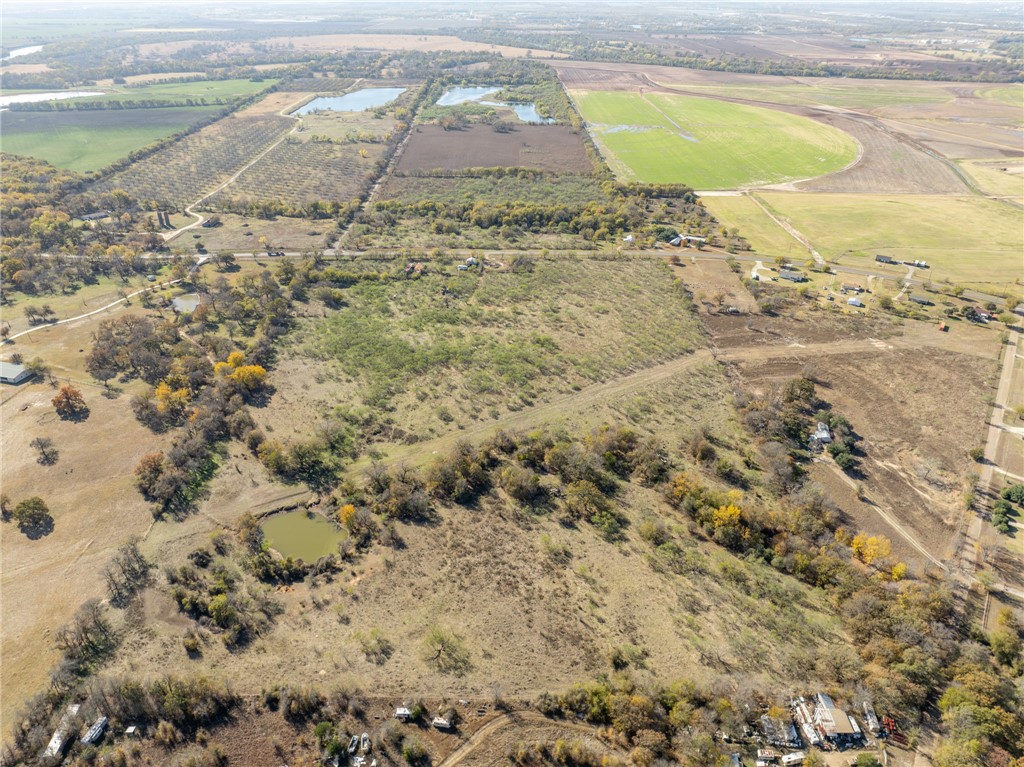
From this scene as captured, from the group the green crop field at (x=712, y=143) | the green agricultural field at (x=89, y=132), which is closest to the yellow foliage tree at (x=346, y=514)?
the green crop field at (x=712, y=143)

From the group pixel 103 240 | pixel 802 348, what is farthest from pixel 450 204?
pixel 802 348

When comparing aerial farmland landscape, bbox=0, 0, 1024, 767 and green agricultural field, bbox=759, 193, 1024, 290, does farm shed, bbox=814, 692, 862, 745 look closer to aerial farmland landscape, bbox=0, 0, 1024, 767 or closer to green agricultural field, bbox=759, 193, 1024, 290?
aerial farmland landscape, bbox=0, 0, 1024, 767

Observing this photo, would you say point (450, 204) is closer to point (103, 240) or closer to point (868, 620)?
point (103, 240)

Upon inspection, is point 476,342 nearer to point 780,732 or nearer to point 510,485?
point 510,485

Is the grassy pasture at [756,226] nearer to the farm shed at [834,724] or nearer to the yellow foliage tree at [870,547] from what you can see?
the yellow foliage tree at [870,547]

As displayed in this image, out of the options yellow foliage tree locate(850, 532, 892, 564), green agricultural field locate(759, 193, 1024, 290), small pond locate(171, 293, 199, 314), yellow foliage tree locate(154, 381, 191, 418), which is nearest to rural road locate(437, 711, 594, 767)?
yellow foliage tree locate(850, 532, 892, 564)

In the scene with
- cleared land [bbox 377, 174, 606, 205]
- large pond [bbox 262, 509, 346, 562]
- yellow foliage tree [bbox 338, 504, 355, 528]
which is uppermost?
cleared land [bbox 377, 174, 606, 205]

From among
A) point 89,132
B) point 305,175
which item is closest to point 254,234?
point 305,175
